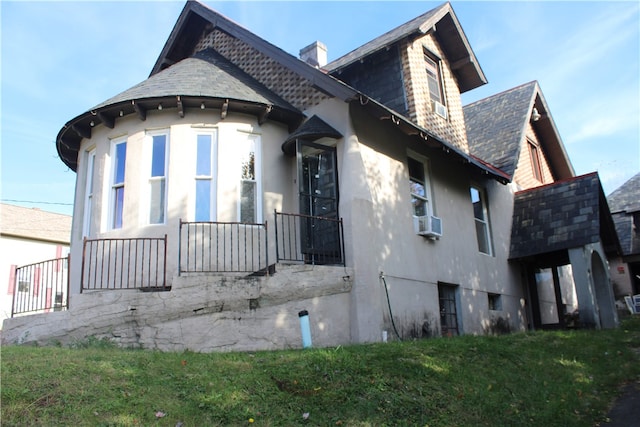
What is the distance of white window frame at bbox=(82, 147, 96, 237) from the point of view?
11.7m

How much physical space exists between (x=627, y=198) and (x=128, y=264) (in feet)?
82.3

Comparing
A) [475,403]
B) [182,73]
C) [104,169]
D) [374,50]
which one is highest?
[374,50]

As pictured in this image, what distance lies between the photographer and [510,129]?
17969mm

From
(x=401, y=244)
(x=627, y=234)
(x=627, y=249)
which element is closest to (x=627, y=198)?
(x=627, y=234)

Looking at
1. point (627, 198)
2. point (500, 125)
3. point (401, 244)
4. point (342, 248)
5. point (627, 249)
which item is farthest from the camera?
point (627, 198)

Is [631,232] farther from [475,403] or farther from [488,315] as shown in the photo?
[475,403]

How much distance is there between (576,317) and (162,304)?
43.6 feet

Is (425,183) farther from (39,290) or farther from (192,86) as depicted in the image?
(39,290)

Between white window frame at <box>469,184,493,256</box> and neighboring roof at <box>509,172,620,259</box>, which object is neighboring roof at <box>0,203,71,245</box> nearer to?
white window frame at <box>469,184,493,256</box>

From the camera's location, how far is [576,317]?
17375 millimetres

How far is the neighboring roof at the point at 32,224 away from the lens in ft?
91.1

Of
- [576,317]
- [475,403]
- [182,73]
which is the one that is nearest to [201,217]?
[182,73]

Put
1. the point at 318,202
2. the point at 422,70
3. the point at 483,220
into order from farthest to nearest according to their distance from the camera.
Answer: the point at 483,220 → the point at 422,70 → the point at 318,202

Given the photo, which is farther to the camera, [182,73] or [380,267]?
[182,73]
